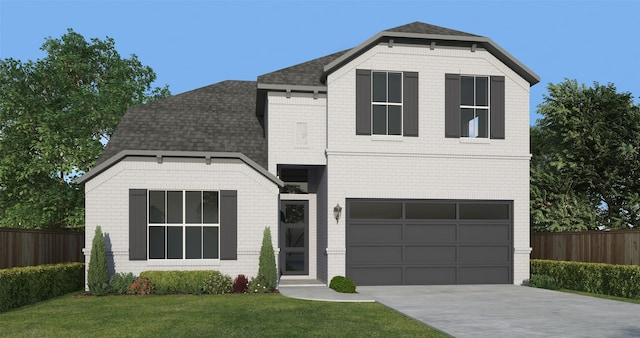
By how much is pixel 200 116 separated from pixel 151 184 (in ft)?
14.1

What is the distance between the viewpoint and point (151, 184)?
664 inches

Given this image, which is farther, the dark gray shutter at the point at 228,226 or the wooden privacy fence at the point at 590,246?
the dark gray shutter at the point at 228,226

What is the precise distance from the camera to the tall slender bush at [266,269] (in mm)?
16531

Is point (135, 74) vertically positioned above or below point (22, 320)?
above

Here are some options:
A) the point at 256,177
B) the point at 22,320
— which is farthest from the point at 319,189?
the point at 22,320

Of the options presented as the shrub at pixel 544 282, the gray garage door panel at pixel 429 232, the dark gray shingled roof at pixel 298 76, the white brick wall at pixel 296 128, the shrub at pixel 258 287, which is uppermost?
the dark gray shingled roof at pixel 298 76

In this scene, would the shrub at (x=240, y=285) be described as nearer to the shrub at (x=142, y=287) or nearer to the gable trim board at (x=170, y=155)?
the shrub at (x=142, y=287)

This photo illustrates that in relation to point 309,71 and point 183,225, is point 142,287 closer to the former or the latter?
point 183,225

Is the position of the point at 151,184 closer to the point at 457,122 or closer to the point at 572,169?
the point at 457,122

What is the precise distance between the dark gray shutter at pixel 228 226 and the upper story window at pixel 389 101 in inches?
193

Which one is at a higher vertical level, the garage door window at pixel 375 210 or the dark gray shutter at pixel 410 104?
the dark gray shutter at pixel 410 104

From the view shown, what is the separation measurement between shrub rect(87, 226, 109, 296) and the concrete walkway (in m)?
4.95

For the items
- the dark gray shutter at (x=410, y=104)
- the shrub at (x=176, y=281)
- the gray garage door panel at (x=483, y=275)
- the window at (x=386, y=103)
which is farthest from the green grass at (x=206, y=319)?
the dark gray shutter at (x=410, y=104)

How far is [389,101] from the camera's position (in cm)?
1833
